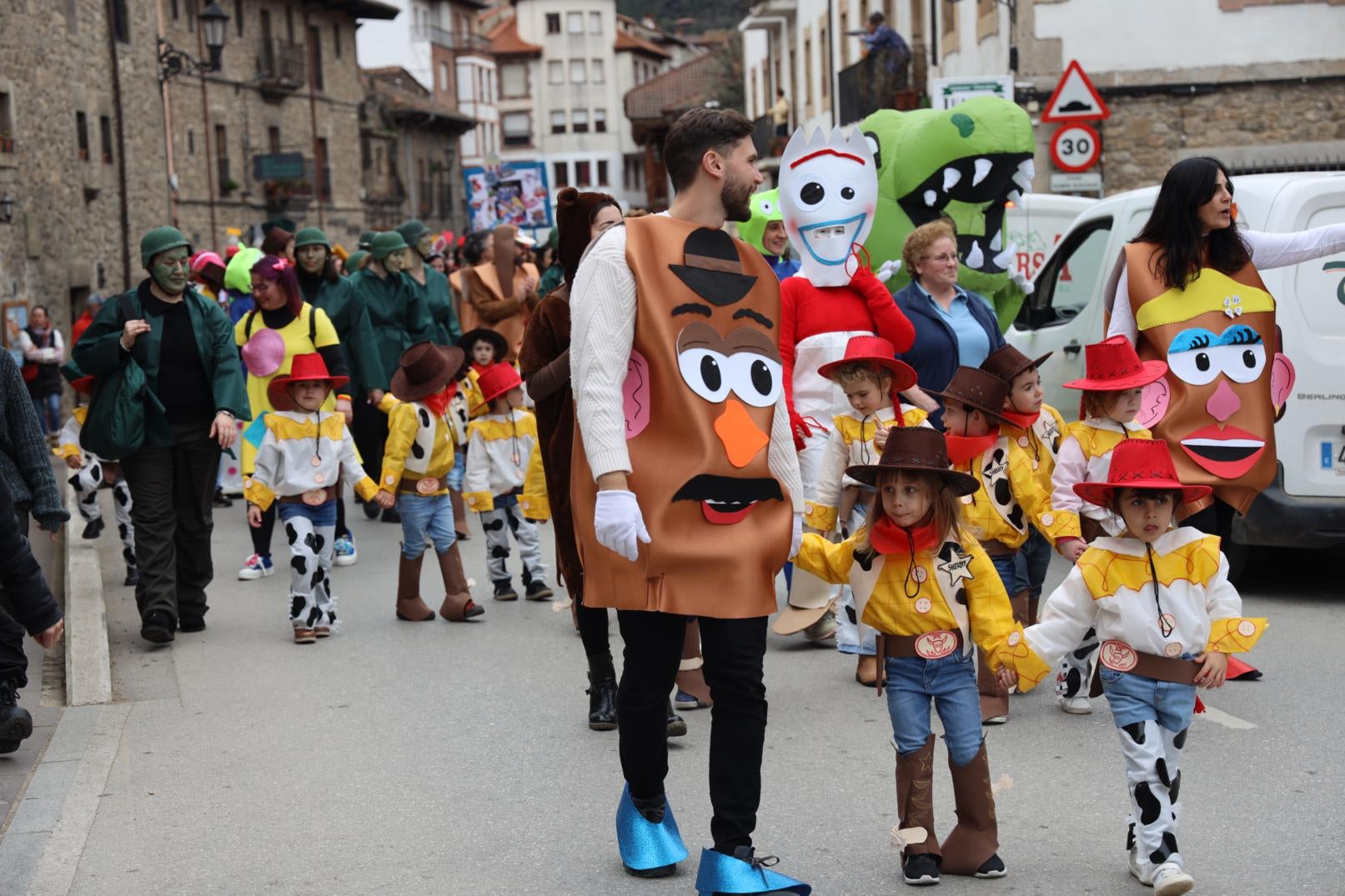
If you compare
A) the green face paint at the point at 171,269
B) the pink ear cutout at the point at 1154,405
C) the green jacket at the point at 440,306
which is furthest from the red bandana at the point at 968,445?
the green jacket at the point at 440,306

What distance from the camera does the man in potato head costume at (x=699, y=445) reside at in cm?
471

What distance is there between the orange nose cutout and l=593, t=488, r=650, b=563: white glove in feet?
1.07

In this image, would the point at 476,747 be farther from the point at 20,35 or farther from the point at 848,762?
the point at 20,35

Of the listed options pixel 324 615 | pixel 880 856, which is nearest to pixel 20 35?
pixel 324 615

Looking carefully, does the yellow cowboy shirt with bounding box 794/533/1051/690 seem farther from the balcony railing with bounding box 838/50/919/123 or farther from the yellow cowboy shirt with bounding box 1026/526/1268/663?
the balcony railing with bounding box 838/50/919/123

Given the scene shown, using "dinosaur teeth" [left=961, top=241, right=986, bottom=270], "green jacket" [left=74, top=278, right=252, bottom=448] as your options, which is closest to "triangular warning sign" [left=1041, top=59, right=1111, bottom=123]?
"dinosaur teeth" [left=961, top=241, right=986, bottom=270]

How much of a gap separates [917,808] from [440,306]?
10578 mm

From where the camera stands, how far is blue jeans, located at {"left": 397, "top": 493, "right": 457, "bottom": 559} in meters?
9.74

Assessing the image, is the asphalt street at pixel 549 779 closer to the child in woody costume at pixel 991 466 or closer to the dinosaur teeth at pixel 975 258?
the child in woody costume at pixel 991 466

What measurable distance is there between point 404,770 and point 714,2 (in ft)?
394

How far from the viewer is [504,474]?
10.1 metres

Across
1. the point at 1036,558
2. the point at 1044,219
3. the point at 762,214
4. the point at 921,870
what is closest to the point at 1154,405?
the point at 1036,558

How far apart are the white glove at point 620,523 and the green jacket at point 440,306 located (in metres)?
10.4

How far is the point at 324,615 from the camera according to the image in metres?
9.44
